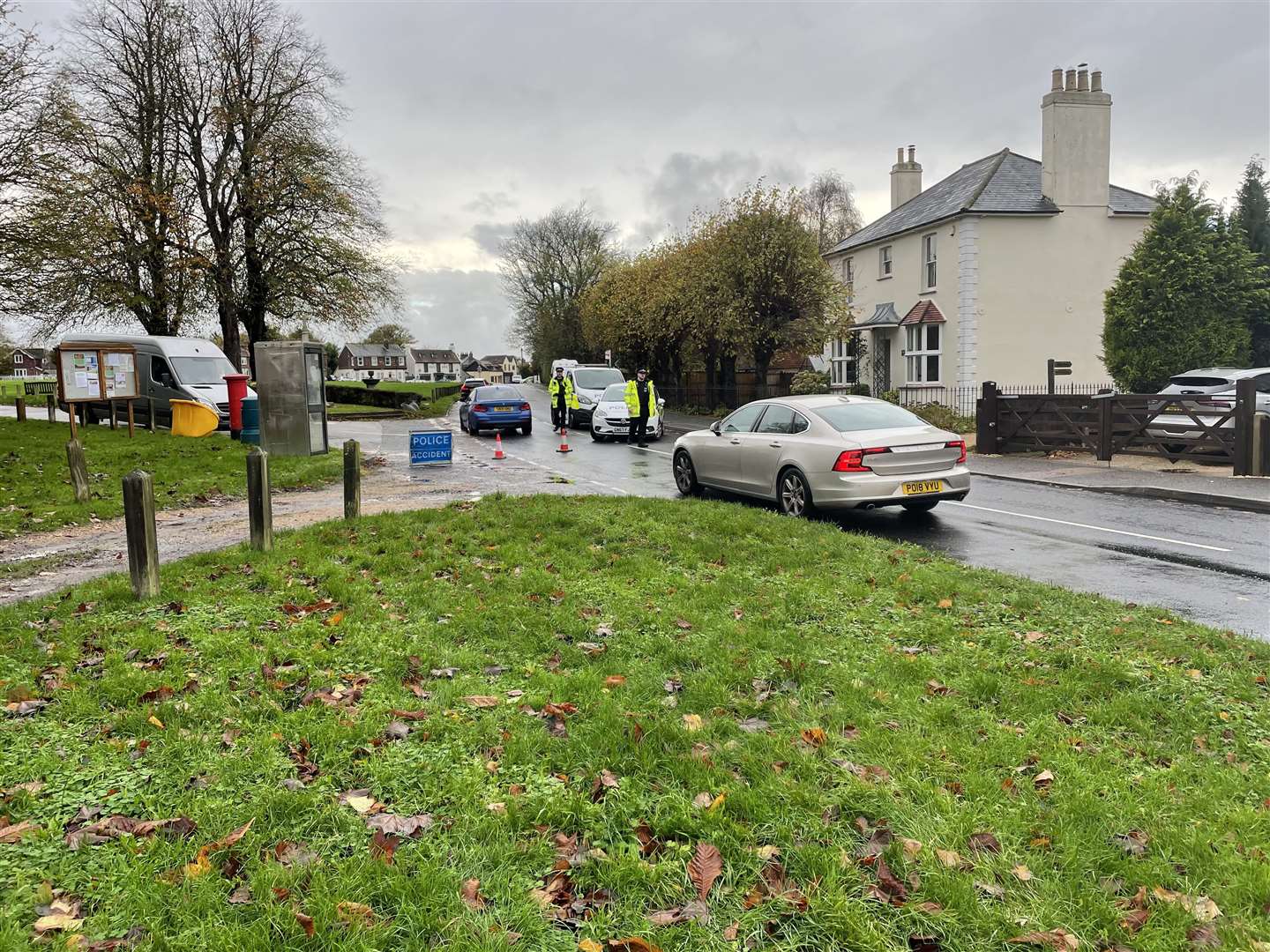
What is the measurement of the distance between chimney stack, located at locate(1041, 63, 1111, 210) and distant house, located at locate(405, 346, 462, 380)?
15111cm

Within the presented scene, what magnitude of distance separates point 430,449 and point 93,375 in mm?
8144

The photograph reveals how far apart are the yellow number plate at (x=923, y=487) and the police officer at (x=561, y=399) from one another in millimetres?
17371

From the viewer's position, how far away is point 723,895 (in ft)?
9.37

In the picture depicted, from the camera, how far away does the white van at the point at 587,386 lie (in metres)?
29.4

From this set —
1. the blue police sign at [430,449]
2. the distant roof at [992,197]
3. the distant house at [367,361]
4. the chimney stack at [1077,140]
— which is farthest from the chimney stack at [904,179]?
the distant house at [367,361]

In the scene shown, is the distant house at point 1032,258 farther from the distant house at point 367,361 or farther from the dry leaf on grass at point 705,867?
the distant house at point 367,361

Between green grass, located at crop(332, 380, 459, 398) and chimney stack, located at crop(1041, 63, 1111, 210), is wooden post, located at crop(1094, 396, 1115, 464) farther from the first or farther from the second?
green grass, located at crop(332, 380, 459, 398)

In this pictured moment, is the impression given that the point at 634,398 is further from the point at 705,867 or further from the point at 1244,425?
the point at 705,867

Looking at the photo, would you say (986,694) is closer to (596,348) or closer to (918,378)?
(918,378)

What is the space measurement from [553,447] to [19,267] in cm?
1341

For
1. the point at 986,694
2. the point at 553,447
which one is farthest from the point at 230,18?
the point at 986,694

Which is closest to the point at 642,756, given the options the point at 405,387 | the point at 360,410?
the point at 360,410

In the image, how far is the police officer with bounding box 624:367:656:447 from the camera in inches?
934

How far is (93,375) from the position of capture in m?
18.8
